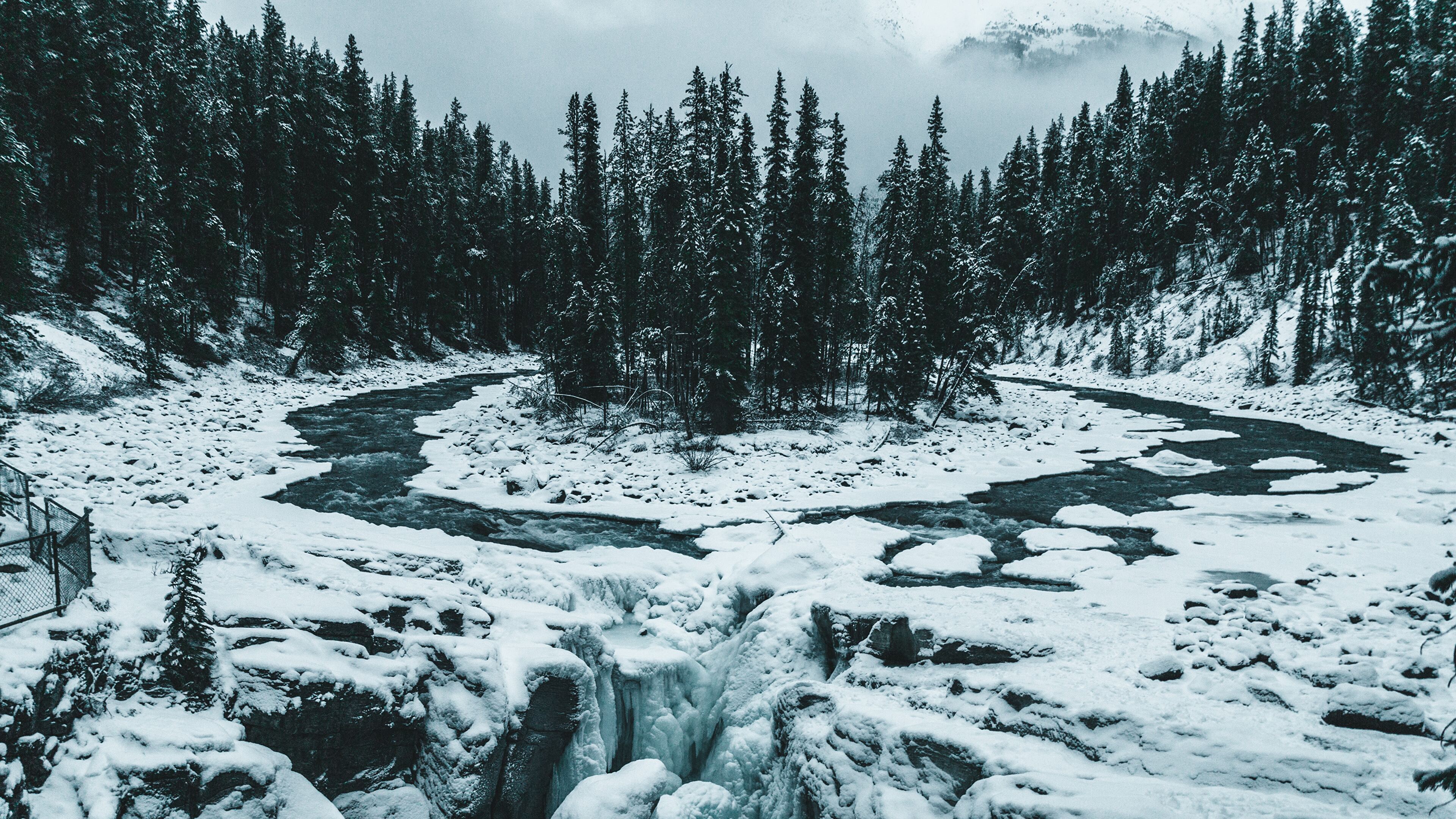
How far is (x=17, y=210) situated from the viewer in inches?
856

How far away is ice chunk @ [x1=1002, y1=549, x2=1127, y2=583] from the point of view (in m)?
11.0

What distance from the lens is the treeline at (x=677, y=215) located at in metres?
26.5

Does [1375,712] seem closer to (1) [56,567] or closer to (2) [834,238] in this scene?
(1) [56,567]

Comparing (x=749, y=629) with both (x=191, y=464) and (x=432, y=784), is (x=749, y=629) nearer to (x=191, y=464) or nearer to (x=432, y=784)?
(x=432, y=784)

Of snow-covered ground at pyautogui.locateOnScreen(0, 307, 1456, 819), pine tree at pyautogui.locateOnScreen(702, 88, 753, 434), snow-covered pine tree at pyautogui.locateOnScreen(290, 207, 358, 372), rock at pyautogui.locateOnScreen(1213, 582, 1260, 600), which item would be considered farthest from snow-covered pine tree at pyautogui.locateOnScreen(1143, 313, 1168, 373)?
snow-covered pine tree at pyautogui.locateOnScreen(290, 207, 358, 372)

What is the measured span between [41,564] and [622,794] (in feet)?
23.8

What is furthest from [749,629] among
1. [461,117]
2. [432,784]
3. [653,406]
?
[461,117]

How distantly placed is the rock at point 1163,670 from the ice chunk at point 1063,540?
537 centimetres

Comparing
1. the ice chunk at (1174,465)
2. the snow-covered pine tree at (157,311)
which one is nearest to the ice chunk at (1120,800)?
the ice chunk at (1174,465)

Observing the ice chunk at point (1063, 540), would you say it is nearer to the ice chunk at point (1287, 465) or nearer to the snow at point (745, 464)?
the snow at point (745, 464)

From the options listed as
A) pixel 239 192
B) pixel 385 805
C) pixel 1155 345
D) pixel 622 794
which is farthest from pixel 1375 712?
pixel 239 192

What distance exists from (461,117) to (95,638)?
69.1 metres

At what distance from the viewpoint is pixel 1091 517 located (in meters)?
14.6

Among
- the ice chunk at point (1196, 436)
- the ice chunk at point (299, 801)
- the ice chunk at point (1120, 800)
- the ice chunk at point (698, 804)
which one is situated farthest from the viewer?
the ice chunk at point (1196, 436)
